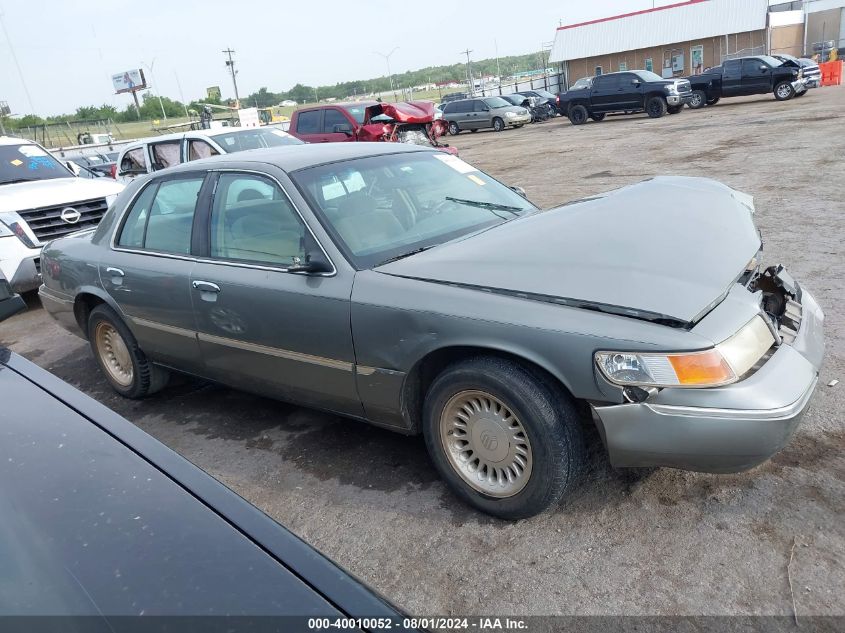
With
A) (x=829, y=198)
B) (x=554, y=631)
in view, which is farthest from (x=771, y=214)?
(x=554, y=631)

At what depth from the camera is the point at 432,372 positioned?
9.83 feet

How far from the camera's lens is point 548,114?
32.3m

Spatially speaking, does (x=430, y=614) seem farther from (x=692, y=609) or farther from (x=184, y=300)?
(x=184, y=300)

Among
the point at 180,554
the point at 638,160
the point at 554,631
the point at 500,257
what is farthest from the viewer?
the point at 638,160

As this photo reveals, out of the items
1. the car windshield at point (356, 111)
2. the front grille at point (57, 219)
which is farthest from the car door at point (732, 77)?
the front grille at point (57, 219)

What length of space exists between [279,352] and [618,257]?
171 cm

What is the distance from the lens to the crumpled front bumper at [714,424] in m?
2.34

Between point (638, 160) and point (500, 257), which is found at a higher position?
point (500, 257)

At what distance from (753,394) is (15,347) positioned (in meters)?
6.39

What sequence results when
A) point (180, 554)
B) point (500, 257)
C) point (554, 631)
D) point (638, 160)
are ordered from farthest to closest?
point (638, 160) → point (500, 257) → point (554, 631) → point (180, 554)

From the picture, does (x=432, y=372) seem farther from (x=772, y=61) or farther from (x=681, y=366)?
(x=772, y=61)

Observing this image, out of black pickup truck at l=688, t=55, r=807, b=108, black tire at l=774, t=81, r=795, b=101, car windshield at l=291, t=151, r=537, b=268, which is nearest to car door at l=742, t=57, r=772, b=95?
black pickup truck at l=688, t=55, r=807, b=108

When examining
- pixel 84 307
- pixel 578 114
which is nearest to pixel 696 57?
pixel 578 114

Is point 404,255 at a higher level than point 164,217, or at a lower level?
lower
